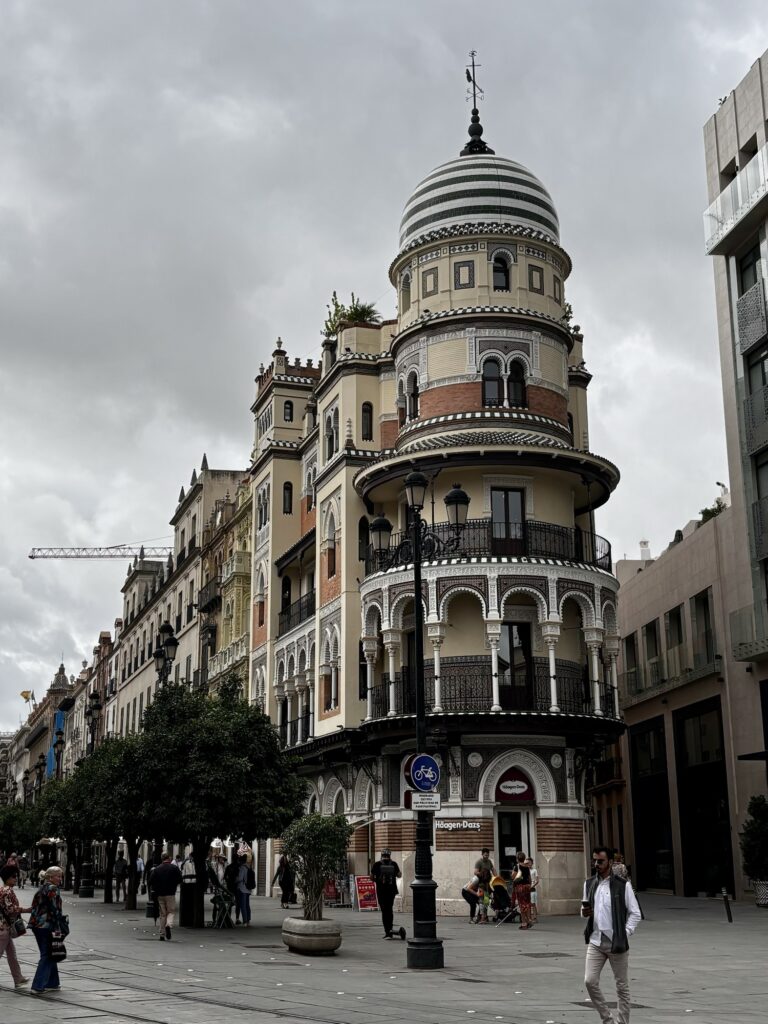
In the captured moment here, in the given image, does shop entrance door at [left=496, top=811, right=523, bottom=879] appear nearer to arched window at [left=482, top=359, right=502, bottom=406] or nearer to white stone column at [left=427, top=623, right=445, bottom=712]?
white stone column at [left=427, top=623, right=445, bottom=712]

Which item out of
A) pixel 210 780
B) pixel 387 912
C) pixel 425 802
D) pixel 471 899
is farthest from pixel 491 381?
pixel 425 802

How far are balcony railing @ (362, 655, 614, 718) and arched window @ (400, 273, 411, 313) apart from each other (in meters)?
12.2

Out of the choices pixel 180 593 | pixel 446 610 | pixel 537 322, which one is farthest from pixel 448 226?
pixel 180 593

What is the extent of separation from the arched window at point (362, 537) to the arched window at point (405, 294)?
22.5 ft

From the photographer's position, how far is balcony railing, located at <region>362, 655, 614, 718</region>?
3309 cm

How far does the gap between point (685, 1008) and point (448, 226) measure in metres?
28.3

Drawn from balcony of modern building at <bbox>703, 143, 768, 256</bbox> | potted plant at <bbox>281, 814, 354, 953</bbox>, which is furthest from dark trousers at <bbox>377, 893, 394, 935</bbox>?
balcony of modern building at <bbox>703, 143, 768, 256</bbox>

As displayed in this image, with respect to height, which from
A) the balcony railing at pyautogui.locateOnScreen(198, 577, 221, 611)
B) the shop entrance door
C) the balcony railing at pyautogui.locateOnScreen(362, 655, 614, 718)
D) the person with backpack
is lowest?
the person with backpack

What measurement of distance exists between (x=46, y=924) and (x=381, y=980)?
463cm

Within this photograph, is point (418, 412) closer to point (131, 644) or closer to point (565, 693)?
point (565, 693)

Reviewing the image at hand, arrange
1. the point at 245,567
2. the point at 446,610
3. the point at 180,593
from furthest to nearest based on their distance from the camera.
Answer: the point at 180,593
the point at 245,567
the point at 446,610

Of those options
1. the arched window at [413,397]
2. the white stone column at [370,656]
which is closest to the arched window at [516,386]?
the arched window at [413,397]

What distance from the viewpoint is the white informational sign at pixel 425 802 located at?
18.8 meters

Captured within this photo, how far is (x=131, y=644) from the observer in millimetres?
87500
